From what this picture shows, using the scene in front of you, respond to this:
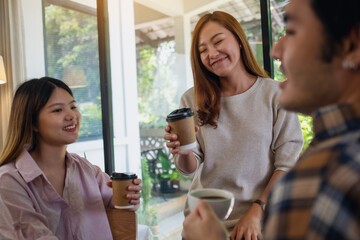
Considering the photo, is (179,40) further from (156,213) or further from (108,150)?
(156,213)

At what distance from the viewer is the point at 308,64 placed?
64 centimetres

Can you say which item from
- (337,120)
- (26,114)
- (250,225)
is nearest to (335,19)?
A: (337,120)

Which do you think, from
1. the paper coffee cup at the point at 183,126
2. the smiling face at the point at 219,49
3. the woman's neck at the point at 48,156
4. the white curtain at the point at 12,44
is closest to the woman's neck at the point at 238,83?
the smiling face at the point at 219,49

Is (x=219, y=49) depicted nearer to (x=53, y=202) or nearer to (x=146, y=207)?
(x=53, y=202)

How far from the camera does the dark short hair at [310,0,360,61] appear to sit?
1.93 ft

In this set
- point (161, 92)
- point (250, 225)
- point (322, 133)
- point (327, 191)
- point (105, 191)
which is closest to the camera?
point (327, 191)

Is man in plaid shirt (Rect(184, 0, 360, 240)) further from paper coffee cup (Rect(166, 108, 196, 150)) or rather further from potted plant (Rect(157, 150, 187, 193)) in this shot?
potted plant (Rect(157, 150, 187, 193))

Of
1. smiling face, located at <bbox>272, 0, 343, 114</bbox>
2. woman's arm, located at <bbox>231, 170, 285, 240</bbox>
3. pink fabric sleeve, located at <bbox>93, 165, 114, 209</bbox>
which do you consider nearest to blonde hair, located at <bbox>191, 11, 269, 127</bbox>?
woman's arm, located at <bbox>231, 170, 285, 240</bbox>

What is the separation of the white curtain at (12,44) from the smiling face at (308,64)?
11.7 feet

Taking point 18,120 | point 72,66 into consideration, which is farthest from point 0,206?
point 72,66

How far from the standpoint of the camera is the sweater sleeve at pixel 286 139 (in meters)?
1.48

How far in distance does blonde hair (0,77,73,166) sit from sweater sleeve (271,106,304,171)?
118cm

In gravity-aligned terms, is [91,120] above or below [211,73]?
below

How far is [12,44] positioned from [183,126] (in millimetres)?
3061
